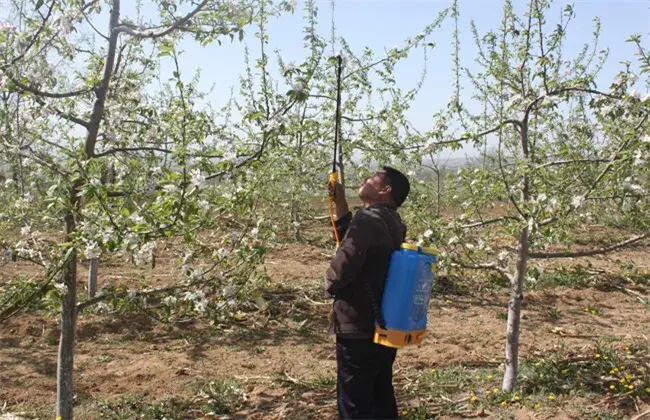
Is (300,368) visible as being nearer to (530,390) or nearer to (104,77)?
(530,390)

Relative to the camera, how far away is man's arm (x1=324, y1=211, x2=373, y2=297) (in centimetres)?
326

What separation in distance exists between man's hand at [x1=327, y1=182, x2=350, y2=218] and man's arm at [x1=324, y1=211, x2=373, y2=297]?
0.47 meters

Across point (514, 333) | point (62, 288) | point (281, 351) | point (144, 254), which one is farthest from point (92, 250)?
point (281, 351)

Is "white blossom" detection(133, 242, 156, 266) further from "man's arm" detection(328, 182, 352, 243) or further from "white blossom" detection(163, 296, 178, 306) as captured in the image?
"man's arm" detection(328, 182, 352, 243)

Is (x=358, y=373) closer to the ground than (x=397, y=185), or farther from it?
closer to the ground

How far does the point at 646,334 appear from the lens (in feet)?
22.3

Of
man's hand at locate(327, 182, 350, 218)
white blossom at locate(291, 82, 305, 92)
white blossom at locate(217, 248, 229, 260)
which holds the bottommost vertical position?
white blossom at locate(217, 248, 229, 260)

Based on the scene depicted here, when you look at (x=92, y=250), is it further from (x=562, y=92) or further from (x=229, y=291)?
(x=562, y=92)

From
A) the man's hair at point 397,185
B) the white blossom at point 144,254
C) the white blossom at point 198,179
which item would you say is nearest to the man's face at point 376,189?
the man's hair at point 397,185

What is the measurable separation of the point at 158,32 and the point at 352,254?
5.94ft

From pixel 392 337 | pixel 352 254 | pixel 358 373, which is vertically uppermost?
pixel 352 254

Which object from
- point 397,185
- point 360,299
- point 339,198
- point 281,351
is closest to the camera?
point 360,299

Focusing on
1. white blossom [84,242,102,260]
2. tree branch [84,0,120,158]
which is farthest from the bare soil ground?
tree branch [84,0,120,158]

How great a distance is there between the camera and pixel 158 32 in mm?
3578
